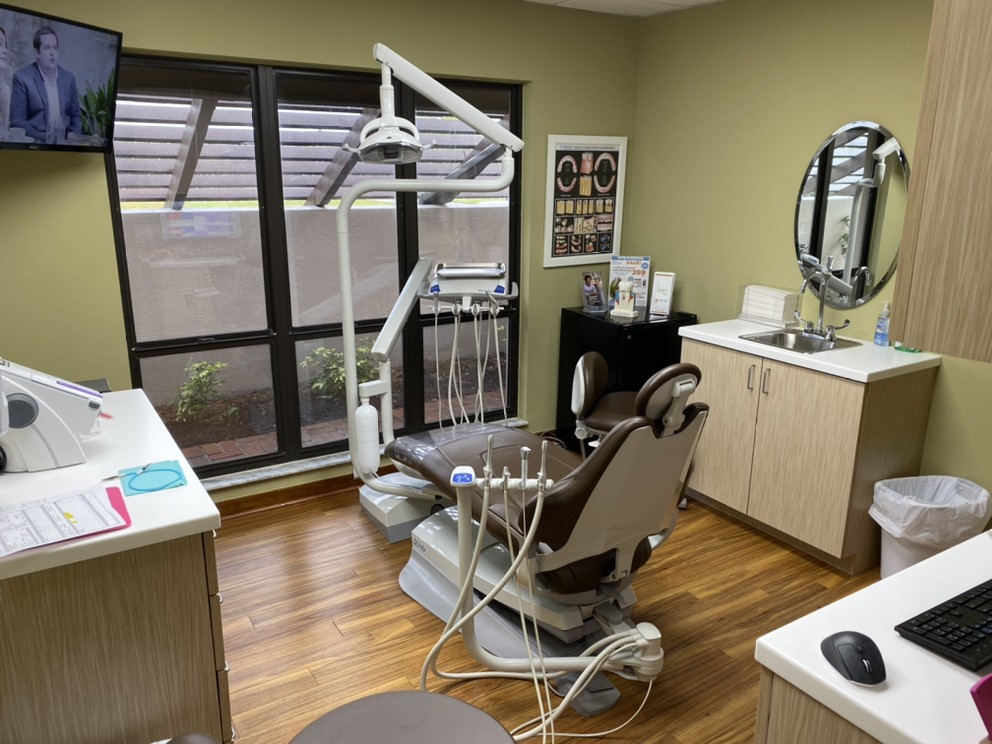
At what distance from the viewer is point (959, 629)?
119 centimetres

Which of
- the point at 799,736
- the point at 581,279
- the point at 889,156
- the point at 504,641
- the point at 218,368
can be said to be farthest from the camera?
the point at 581,279

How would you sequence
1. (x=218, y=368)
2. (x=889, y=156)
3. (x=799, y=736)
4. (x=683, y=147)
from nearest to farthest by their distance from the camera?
(x=799, y=736) < (x=889, y=156) < (x=218, y=368) < (x=683, y=147)

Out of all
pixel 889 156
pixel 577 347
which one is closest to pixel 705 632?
pixel 577 347

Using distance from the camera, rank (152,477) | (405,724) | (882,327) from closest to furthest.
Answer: (405,724) → (152,477) → (882,327)

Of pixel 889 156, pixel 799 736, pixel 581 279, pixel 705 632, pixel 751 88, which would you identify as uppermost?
pixel 751 88

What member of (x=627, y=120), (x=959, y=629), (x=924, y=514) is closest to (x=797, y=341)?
(x=924, y=514)

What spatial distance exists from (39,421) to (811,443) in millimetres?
2651

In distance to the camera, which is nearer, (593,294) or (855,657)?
(855,657)

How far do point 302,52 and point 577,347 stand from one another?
2.00 meters

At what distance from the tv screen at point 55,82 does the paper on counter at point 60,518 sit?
144 cm

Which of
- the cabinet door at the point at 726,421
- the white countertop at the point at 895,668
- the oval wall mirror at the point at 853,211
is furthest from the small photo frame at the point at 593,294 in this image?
the white countertop at the point at 895,668

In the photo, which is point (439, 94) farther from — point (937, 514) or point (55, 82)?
point (937, 514)

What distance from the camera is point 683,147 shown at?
12.8ft

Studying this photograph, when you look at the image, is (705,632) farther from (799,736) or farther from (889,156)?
(889,156)
